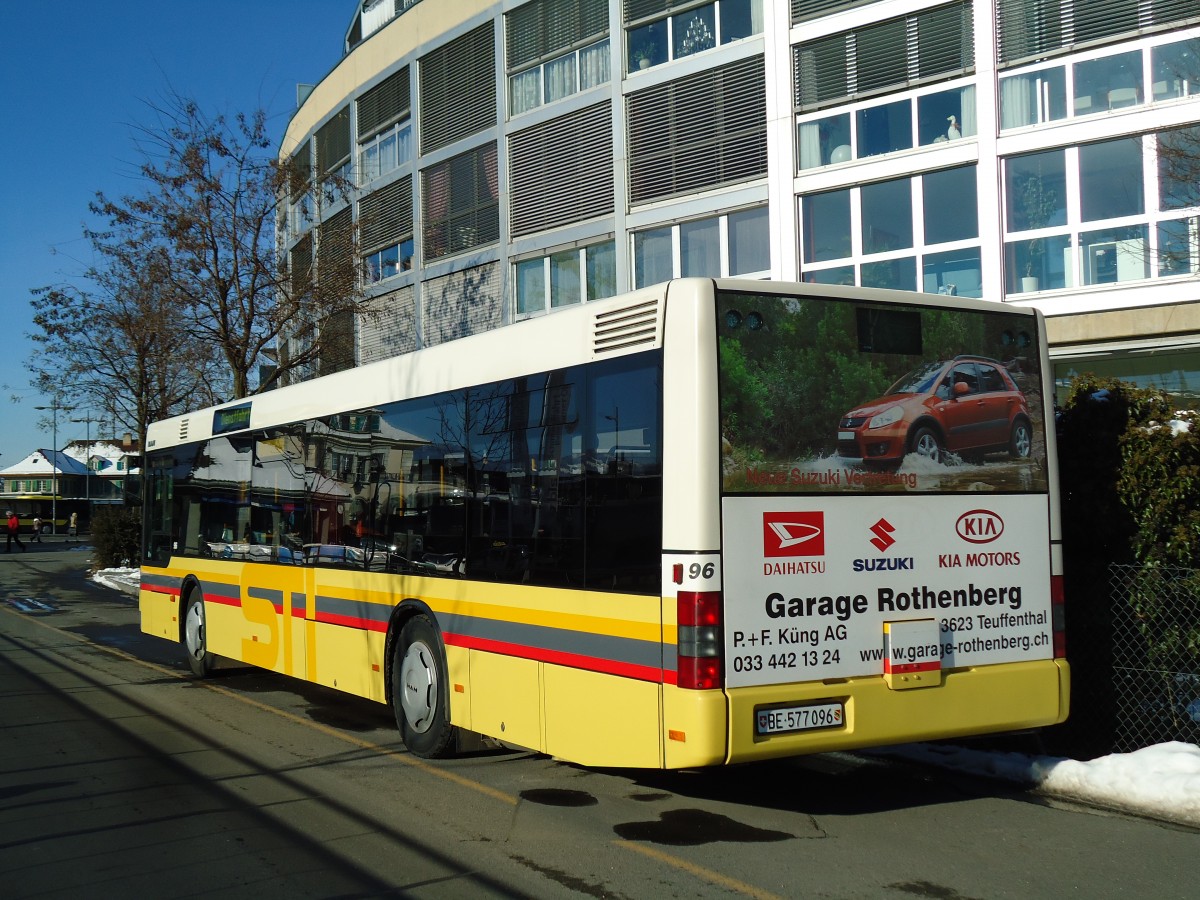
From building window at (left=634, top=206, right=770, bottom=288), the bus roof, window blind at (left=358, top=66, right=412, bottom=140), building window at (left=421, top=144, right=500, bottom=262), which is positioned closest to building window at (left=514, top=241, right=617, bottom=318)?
building window at (left=634, top=206, right=770, bottom=288)

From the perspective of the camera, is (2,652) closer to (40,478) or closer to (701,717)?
(701,717)

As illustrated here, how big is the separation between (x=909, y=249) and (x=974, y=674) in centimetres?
1290

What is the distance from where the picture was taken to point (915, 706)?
21.6 ft

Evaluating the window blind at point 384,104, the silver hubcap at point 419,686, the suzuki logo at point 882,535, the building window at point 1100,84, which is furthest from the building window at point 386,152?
the suzuki logo at point 882,535

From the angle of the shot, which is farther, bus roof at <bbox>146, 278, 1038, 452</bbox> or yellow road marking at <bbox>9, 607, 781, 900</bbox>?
bus roof at <bbox>146, 278, 1038, 452</bbox>

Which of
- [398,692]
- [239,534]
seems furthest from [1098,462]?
[239,534]

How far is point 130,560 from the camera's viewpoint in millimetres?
34906

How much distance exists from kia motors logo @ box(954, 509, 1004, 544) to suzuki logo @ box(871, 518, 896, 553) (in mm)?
497

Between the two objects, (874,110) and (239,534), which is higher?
(874,110)

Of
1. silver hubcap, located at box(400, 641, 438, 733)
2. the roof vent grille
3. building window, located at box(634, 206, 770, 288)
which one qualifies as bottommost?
silver hubcap, located at box(400, 641, 438, 733)

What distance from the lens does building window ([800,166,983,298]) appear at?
1812 cm

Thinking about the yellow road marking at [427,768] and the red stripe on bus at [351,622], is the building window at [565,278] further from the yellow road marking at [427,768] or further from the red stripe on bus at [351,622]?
the red stripe on bus at [351,622]

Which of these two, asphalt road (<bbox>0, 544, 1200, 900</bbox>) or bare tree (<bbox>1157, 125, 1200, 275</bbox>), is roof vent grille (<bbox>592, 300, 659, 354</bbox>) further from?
bare tree (<bbox>1157, 125, 1200, 275</bbox>)

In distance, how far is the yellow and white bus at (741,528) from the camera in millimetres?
6160
